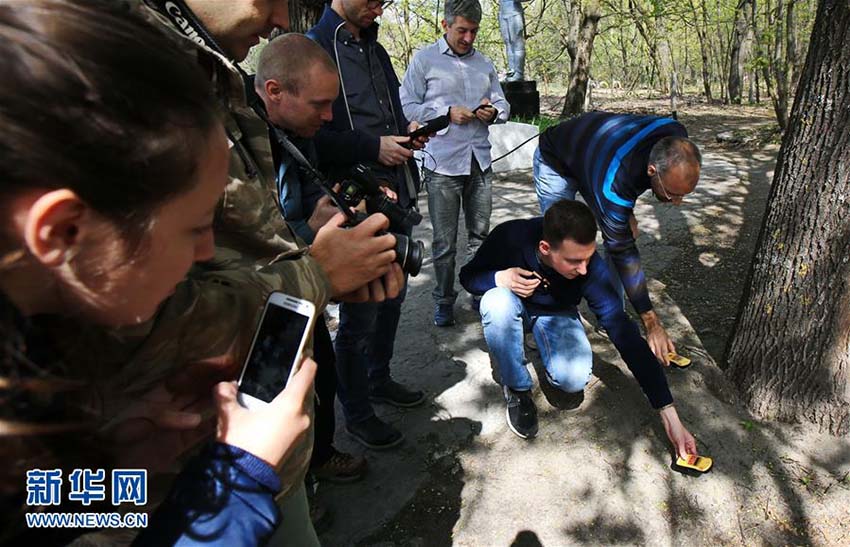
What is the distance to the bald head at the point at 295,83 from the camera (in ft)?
6.89

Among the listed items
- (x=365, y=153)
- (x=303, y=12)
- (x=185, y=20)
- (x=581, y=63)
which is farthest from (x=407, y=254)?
(x=581, y=63)

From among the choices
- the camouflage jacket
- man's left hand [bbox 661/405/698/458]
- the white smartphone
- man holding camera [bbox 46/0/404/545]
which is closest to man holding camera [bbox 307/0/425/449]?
man holding camera [bbox 46/0/404/545]

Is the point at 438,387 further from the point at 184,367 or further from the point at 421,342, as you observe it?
the point at 184,367

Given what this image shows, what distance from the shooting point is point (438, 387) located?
3.15 m

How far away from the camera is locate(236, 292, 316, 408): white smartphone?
1.02m

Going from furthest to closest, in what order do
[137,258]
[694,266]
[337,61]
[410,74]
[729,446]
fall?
[694,266] → [410,74] → [337,61] → [729,446] → [137,258]

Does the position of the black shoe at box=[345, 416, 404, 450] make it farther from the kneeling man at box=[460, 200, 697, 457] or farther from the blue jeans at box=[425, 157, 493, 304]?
the blue jeans at box=[425, 157, 493, 304]

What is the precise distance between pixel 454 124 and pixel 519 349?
1.78 meters

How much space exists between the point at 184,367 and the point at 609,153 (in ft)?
8.85

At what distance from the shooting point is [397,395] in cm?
299

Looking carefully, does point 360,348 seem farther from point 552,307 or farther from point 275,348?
point 275,348

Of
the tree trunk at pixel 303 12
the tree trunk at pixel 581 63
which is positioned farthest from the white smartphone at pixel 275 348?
the tree trunk at pixel 581 63

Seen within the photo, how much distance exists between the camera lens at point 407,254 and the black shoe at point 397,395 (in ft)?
4.90

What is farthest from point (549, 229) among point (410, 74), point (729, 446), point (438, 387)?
point (410, 74)
